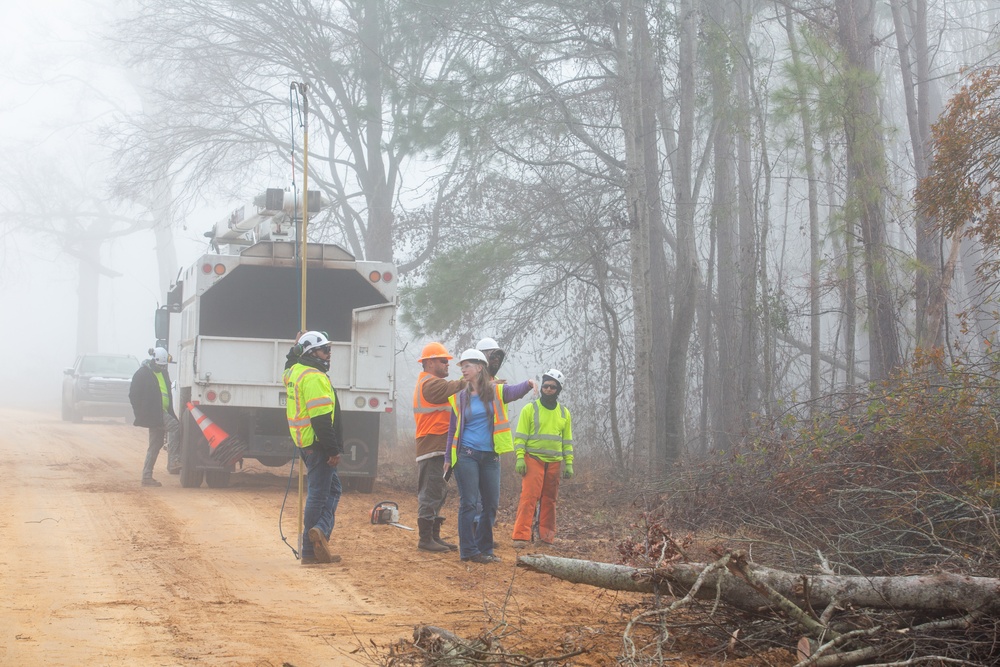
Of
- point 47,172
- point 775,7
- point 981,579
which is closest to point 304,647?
point 981,579

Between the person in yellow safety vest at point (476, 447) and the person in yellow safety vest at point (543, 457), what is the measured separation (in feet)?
2.94

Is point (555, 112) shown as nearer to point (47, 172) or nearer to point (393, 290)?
point (393, 290)

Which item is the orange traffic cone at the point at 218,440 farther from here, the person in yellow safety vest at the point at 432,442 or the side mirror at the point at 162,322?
the person in yellow safety vest at the point at 432,442

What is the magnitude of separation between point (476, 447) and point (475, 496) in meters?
0.39

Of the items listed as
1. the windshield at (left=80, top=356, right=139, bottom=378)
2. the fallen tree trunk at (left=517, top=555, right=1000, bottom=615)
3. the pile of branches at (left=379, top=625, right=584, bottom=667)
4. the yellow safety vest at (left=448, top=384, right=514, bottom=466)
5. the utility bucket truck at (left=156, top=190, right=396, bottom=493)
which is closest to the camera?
the pile of branches at (left=379, top=625, right=584, bottom=667)

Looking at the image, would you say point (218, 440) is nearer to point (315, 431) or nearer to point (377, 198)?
point (315, 431)

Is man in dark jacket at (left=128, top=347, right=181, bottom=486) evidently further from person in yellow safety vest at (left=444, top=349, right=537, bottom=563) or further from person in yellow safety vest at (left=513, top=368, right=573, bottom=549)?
person in yellow safety vest at (left=444, top=349, right=537, bottom=563)

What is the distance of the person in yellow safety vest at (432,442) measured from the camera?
30.3 feet

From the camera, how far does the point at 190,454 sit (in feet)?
45.8

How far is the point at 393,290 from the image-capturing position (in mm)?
13812

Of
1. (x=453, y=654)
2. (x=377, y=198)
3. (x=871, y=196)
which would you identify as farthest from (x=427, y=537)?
(x=377, y=198)

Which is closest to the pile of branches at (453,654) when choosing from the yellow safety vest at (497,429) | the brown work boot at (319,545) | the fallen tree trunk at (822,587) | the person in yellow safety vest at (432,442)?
the fallen tree trunk at (822,587)

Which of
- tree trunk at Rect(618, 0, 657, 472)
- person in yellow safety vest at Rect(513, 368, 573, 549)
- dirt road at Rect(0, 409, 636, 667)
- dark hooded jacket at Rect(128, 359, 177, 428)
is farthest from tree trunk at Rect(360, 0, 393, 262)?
person in yellow safety vest at Rect(513, 368, 573, 549)

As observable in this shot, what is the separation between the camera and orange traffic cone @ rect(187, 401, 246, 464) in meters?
13.5
